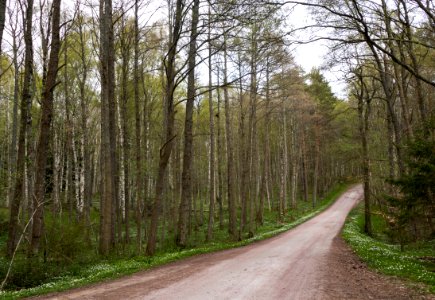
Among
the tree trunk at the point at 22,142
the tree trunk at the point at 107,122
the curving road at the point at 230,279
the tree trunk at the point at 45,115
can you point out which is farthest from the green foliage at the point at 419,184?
the tree trunk at the point at 22,142

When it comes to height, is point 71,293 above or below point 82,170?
below

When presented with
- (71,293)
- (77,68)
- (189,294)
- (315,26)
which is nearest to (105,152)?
(71,293)

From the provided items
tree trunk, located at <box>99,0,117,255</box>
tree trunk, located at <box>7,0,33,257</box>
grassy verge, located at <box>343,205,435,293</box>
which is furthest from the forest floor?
tree trunk, located at <box>7,0,33,257</box>

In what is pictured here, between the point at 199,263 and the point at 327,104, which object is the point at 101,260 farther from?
the point at 327,104

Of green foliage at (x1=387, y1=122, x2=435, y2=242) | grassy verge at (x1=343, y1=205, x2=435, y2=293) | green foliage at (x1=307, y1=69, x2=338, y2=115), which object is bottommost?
grassy verge at (x1=343, y1=205, x2=435, y2=293)

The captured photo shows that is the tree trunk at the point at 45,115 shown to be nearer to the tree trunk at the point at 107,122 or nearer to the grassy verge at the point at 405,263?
the tree trunk at the point at 107,122

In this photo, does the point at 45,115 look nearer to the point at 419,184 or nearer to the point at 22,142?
the point at 22,142

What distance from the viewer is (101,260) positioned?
11547mm

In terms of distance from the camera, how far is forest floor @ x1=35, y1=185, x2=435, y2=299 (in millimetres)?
6496

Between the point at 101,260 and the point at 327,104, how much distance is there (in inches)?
1304

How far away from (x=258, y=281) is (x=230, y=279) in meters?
0.63

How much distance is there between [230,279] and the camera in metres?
7.71

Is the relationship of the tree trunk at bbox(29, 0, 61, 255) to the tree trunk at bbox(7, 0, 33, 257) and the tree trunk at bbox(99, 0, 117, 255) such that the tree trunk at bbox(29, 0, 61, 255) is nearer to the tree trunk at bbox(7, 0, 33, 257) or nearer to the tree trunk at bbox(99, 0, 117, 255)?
the tree trunk at bbox(7, 0, 33, 257)

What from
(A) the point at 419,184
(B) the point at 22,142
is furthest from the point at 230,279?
(B) the point at 22,142
